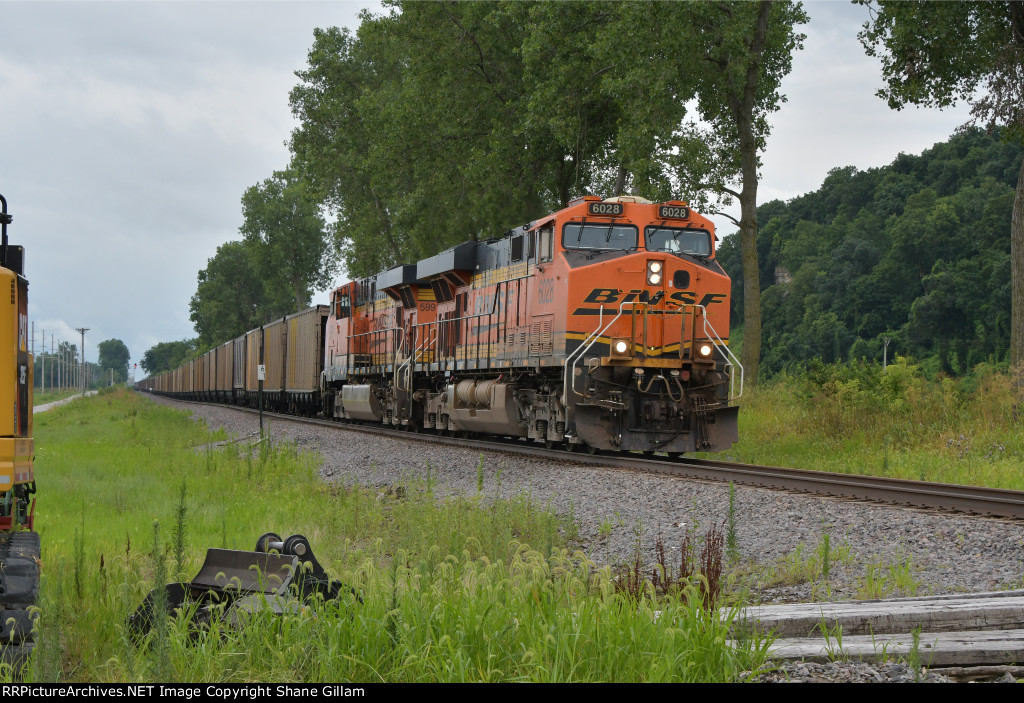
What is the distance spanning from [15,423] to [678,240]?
11.5 m

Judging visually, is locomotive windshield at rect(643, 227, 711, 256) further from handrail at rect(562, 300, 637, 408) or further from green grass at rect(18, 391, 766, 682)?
green grass at rect(18, 391, 766, 682)

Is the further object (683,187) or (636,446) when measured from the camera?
(683,187)

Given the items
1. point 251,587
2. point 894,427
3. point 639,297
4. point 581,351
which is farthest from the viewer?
point 894,427

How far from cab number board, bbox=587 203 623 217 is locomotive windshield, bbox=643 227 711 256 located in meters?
0.56

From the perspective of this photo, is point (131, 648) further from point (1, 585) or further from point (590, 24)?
point (590, 24)

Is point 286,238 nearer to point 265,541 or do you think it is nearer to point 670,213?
point 670,213

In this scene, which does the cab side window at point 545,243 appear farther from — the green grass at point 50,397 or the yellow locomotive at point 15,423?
the green grass at point 50,397

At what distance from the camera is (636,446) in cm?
1471

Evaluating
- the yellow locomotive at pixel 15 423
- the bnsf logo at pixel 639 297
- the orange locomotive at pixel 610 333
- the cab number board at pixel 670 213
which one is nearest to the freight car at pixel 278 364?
the orange locomotive at pixel 610 333

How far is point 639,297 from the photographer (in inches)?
587

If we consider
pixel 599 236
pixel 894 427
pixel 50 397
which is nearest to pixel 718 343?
pixel 599 236

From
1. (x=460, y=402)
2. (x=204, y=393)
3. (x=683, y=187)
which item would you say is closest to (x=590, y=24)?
(x=683, y=187)

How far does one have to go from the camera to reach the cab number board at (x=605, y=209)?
15336mm

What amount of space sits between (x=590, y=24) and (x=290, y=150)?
3391 cm
